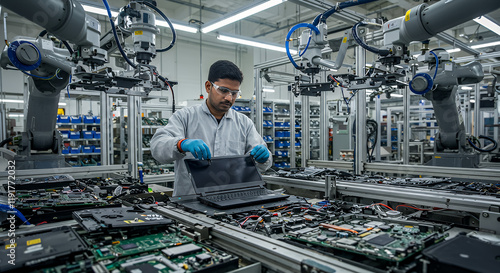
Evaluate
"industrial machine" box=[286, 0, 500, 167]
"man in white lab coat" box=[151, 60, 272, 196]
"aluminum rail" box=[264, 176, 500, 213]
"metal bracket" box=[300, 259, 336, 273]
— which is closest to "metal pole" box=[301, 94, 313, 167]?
"industrial machine" box=[286, 0, 500, 167]

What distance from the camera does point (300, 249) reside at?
1072 mm

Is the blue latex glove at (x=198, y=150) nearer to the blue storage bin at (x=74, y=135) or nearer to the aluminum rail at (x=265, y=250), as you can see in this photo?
the aluminum rail at (x=265, y=250)

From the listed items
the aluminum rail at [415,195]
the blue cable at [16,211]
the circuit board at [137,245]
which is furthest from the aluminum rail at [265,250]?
the aluminum rail at [415,195]

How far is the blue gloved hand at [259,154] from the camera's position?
2.05 meters

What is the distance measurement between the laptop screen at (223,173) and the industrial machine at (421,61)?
1.31 meters

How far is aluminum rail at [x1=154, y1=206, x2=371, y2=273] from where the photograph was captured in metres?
0.97

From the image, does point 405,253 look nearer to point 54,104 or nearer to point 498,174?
point 498,174

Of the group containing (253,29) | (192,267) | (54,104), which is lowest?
(192,267)

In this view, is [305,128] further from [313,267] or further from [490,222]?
[313,267]

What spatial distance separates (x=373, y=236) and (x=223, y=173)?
0.95 m

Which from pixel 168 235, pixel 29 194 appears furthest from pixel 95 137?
pixel 168 235

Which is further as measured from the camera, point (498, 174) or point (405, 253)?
point (498, 174)

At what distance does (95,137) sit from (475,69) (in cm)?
738

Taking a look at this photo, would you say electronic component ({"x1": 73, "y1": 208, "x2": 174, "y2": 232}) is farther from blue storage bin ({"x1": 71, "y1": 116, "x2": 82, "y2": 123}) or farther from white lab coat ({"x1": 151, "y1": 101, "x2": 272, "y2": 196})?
blue storage bin ({"x1": 71, "y1": 116, "x2": 82, "y2": 123})
